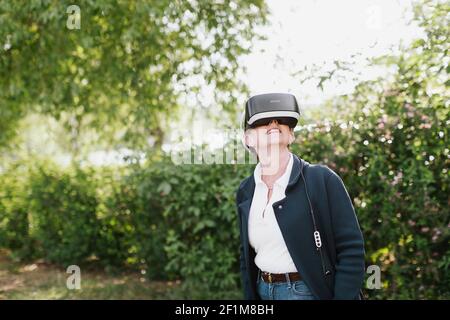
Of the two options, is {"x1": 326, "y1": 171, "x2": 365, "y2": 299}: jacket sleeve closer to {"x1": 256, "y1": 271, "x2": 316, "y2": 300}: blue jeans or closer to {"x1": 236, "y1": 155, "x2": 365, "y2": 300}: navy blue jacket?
{"x1": 236, "y1": 155, "x2": 365, "y2": 300}: navy blue jacket

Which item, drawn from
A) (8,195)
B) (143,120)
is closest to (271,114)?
(143,120)

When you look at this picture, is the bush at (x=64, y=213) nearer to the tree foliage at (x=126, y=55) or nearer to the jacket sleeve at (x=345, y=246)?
the tree foliage at (x=126, y=55)

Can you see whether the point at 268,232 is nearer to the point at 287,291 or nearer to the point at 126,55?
the point at 287,291

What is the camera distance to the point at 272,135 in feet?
7.89

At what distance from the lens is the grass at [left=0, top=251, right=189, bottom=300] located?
20.6ft

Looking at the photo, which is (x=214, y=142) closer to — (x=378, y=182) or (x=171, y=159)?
(x=171, y=159)

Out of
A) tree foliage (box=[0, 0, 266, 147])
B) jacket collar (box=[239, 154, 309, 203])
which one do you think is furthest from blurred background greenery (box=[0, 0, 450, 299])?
jacket collar (box=[239, 154, 309, 203])

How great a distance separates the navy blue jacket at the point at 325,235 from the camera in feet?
7.34

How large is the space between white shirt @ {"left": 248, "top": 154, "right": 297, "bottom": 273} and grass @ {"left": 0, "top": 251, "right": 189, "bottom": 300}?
147 inches

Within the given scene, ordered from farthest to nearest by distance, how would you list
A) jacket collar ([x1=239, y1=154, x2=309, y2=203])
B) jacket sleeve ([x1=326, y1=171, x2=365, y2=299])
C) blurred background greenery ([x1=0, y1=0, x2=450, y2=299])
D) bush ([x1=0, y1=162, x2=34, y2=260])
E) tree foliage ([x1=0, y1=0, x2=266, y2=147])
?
1. bush ([x1=0, y1=162, x2=34, y2=260])
2. tree foliage ([x1=0, y1=0, x2=266, y2=147])
3. blurred background greenery ([x1=0, y1=0, x2=450, y2=299])
4. jacket collar ([x1=239, y1=154, x2=309, y2=203])
5. jacket sleeve ([x1=326, y1=171, x2=365, y2=299])

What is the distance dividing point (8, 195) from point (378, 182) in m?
5.92

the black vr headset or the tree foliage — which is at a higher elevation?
the tree foliage

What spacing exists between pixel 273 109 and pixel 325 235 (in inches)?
24.3

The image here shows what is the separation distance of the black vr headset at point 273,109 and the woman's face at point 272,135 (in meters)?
0.02
